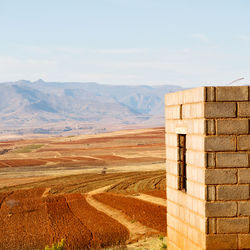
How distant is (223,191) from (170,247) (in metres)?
3.22

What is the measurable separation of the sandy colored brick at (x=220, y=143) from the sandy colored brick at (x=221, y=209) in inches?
44.4

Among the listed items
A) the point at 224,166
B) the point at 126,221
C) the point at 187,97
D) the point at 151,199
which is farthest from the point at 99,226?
the point at 224,166

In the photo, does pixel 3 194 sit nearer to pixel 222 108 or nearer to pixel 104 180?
pixel 104 180

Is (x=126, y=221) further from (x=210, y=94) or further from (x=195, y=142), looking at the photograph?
(x=210, y=94)

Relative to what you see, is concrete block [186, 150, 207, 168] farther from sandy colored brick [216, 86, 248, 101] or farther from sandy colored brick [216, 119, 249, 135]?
sandy colored brick [216, 86, 248, 101]

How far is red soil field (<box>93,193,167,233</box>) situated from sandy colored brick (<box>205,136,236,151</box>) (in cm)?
1147

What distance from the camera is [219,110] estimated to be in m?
9.98

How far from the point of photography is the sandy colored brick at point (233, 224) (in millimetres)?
10016

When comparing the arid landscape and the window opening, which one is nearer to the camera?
the window opening

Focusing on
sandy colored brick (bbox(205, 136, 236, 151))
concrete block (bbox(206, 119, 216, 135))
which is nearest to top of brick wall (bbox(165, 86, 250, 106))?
concrete block (bbox(206, 119, 216, 135))

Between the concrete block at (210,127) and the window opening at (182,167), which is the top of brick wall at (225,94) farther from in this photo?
the window opening at (182,167)

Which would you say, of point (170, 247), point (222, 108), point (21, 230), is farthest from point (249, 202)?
point (21, 230)

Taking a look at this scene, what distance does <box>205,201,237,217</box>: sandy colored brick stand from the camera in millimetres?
9984

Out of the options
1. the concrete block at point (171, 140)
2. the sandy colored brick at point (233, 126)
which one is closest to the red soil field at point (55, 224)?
the concrete block at point (171, 140)
